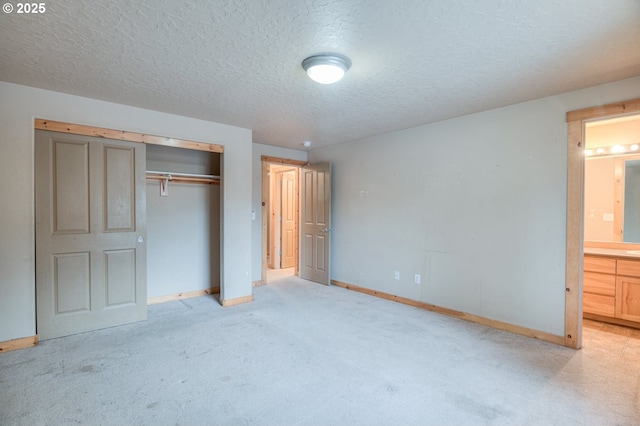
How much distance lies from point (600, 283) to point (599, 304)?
246mm

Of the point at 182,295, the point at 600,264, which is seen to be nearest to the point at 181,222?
the point at 182,295

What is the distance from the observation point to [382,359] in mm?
2686

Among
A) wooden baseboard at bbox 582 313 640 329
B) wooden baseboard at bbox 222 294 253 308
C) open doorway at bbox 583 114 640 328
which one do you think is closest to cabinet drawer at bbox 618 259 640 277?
open doorway at bbox 583 114 640 328

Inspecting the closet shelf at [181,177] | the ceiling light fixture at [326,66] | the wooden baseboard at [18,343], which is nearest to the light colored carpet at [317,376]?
the wooden baseboard at [18,343]

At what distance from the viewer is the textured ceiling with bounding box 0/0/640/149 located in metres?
1.79

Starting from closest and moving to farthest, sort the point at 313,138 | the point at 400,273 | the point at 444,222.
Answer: the point at 444,222 < the point at 400,273 < the point at 313,138

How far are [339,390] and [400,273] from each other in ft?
8.15

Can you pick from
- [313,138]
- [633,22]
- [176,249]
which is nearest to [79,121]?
[176,249]

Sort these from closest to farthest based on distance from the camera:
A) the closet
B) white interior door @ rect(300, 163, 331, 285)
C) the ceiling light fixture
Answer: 1. the ceiling light fixture
2. the closet
3. white interior door @ rect(300, 163, 331, 285)

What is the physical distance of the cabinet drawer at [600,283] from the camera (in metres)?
3.52

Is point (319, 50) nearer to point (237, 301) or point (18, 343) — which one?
point (237, 301)

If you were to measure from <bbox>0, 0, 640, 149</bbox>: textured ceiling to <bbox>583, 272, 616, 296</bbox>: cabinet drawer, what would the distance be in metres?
2.24

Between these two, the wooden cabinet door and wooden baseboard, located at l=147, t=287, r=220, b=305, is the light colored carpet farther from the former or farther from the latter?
wooden baseboard, located at l=147, t=287, r=220, b=305

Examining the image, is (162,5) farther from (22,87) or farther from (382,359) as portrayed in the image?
(382,359)
